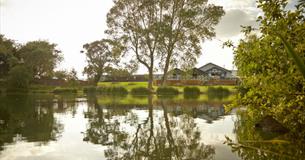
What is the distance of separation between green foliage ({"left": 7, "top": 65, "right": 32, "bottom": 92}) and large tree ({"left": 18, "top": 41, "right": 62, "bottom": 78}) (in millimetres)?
4008

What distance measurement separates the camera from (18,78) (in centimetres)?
5025

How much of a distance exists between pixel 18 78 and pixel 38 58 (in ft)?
29.0

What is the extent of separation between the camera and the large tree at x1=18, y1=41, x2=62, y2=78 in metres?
57.4

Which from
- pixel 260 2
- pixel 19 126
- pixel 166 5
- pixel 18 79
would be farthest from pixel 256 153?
pixel 18 79

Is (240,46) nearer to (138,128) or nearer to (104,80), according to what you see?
(138,128)

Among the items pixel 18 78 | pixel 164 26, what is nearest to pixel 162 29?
pixel 164 26

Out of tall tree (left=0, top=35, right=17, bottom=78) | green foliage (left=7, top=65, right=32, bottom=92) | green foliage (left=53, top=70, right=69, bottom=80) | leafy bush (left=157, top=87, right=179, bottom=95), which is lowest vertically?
leafy bush (left=157, top=87, right=179, bottom=95)

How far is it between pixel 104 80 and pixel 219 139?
73669 millimetres

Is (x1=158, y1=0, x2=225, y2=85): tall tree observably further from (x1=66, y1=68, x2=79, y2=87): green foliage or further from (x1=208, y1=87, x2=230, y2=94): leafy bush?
(x1=66, y1=68, x2=79, y2=87): green foliage

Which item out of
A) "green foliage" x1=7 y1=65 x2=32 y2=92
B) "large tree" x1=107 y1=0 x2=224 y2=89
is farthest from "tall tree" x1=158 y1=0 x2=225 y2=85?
"green foliage" x1=7 y1=65 x2=32 y2=92

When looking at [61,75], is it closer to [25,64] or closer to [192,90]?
[25,64]

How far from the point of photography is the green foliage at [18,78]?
1973 inches

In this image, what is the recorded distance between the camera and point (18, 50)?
60.6 metres

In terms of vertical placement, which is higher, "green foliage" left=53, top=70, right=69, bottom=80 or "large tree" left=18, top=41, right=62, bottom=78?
"large tree" left=18, top=41, right=62, bottom=78
